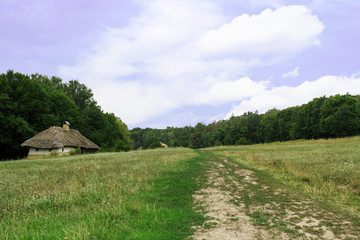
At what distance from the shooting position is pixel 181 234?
5297mm

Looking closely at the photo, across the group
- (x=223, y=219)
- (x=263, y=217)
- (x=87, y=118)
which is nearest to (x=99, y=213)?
(x=223, y=219)

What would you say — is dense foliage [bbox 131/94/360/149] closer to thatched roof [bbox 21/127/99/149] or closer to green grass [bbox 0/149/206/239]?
green grass [bbox 0/149/206/239]

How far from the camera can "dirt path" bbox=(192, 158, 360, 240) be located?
529cm

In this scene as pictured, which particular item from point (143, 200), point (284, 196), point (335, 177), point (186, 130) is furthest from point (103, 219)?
point (186, 130)

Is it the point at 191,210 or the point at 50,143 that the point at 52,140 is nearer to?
the point at 50,143

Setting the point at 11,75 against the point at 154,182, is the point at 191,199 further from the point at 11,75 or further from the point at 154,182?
the point at 11,75

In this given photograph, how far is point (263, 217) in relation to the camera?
6508 mm

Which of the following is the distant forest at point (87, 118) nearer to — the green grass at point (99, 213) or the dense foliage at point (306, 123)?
the dense foliage at point (306, 123)

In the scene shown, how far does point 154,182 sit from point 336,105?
68.1m

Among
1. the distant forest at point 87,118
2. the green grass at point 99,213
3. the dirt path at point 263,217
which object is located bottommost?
the dirt path at point 263,217

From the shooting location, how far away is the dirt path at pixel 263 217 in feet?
17.4

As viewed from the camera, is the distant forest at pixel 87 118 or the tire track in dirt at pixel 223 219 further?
the distant forest at pixel 87 118

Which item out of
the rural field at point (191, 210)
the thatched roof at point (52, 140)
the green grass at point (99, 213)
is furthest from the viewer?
the thatched roof at point (52, 140)

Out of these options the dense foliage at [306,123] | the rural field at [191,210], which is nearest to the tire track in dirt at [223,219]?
the rural field at [191,210]
